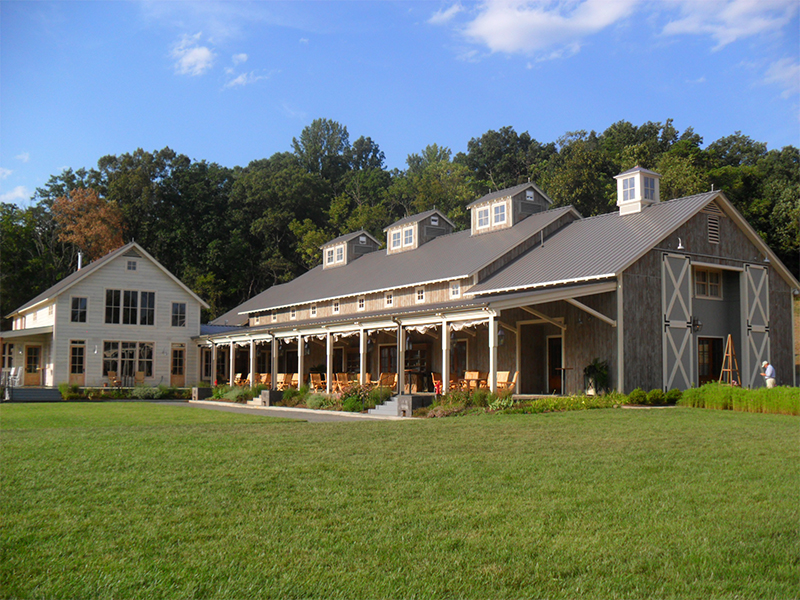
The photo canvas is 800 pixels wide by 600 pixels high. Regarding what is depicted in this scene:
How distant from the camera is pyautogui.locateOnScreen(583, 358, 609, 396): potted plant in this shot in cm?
1962

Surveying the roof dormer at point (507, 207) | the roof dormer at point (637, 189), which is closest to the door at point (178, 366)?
the roof dormer at point (507, 207)

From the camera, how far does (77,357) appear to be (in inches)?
1355

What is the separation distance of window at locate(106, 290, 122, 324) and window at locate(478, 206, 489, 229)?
18607mm

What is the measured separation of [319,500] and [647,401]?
41.8 feet

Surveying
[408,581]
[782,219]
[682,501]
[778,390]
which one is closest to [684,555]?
[682,501]

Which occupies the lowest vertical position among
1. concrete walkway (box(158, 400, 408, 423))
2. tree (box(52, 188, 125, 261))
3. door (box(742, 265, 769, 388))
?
concrete walkway (box(158, 400, 408, 423))

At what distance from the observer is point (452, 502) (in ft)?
22.1

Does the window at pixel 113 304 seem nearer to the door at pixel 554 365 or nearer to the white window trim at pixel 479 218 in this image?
the white window trim at pixel 479 218

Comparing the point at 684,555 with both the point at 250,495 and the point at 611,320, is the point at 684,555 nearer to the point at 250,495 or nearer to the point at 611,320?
the point at 250,495

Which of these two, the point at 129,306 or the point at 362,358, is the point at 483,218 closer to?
the point at 362,358

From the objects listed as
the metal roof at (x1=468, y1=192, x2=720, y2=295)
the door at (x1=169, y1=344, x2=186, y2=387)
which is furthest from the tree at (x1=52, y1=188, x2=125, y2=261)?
the metal roof at (x1=468, y1=192, x2=720, y2=295)

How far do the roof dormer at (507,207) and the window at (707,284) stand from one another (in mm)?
7561

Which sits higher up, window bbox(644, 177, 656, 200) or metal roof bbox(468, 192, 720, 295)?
window bbox(644, 177, 656, 200)

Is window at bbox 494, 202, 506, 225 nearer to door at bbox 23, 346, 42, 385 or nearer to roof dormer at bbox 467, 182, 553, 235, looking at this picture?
roof dormer at bbox 467, 182, 553, 235
